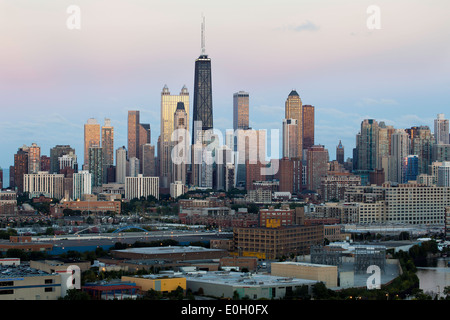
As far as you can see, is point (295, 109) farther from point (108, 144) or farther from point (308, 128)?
point (108, 144)

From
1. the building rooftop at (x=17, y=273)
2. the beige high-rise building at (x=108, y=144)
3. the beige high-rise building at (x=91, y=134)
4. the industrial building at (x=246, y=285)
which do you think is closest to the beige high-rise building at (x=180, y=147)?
the beige high-rise building at (x=108, y=144)

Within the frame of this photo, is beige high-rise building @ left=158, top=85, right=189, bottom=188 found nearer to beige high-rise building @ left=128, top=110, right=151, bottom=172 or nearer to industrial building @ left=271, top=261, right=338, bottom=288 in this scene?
beige high-rise building @ left=128, top=110, right=151, bottom=172

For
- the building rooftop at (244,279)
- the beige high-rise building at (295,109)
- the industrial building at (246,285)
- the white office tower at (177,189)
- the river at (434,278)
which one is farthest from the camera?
the beige high-rise building at (295,109)

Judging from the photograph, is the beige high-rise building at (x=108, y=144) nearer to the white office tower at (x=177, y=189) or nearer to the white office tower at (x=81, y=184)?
the white office tower at (x=177, y=189)

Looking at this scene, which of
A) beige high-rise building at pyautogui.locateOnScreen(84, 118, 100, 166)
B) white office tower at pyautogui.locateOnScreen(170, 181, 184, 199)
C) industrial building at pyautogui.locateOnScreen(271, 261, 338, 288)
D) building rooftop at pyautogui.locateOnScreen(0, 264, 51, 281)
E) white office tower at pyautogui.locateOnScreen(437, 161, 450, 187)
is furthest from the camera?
beige high-rise building at pyautogui.locateOnScreen(84, 118, 100, 166)

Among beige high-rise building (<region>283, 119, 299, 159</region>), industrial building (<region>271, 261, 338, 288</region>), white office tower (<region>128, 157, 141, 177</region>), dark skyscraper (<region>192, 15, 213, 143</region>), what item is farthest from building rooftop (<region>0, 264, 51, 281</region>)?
dark skyscraper (<region>192, 15, 213, 143</region>)
